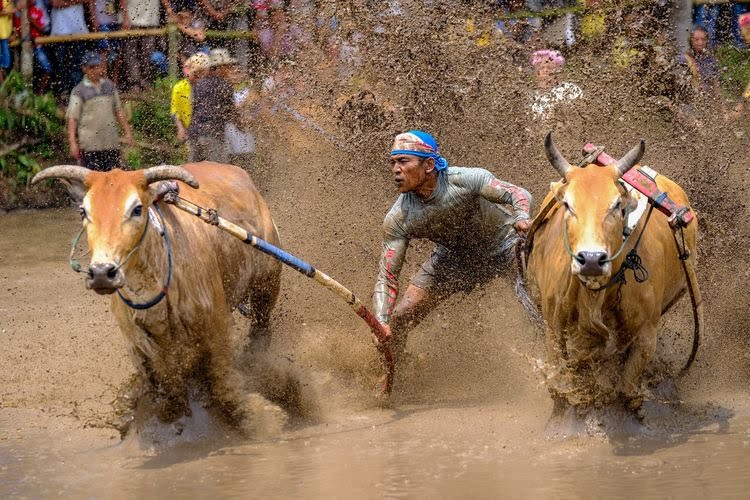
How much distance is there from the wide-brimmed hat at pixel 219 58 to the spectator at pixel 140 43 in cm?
129

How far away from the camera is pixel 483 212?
331 inches

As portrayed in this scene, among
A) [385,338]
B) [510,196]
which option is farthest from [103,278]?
[510,196]

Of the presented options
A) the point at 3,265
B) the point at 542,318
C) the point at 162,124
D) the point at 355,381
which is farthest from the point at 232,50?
the point at 542,318

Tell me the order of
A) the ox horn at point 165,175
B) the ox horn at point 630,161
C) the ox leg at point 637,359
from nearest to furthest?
the ox horn at point 630,161, the ox horn at point 165,175, the ox leg at point 637,359

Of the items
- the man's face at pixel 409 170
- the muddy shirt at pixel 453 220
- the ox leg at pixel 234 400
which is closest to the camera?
the ox leg at pixel 234 400

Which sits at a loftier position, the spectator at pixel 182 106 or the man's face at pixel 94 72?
the man's face at pixel 94 72

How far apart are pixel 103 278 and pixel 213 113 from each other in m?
6.75

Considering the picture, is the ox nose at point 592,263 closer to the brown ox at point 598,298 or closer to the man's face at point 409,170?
the brown ox at point 598,298

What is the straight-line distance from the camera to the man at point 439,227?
8211 mm

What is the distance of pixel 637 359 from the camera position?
715 cm

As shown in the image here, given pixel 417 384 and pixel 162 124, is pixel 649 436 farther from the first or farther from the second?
pixel 162 124

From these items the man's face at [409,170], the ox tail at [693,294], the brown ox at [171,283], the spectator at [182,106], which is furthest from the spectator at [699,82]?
the spectator at [182,106]

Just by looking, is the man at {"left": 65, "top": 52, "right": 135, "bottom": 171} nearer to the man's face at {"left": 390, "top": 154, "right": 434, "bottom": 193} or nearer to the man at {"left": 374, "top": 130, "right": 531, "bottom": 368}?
the man at {"left": 374, "top": 130, "right": 531, "bottom": 368}

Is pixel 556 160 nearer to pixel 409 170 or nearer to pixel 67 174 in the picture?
pixel 409 170
